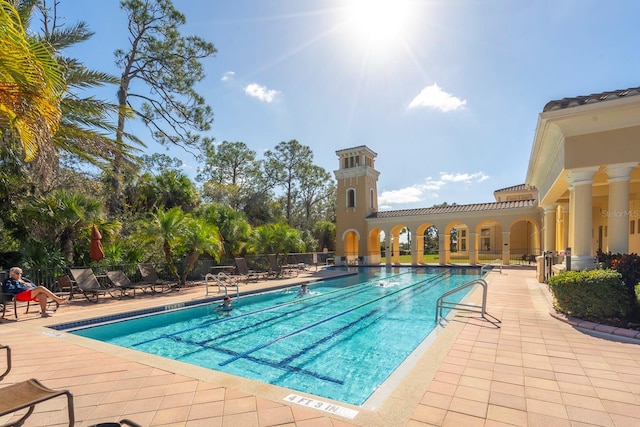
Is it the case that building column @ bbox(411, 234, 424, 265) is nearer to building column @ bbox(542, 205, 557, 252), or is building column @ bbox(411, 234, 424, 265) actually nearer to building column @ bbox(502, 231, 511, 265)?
building column @ bbox(502, 231, 511, 265)

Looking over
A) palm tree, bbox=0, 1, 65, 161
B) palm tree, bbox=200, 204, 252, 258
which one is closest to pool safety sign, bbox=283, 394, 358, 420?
palm tree, bbox=0, 1, 65, 161

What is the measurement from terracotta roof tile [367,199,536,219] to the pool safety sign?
24664 mm

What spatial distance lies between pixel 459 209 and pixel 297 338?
22.7 metres

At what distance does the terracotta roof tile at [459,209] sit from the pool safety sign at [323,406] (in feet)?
80.9

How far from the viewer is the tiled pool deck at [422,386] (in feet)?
10.2

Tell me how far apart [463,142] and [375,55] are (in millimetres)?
7903

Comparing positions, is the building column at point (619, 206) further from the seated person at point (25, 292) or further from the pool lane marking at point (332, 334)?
the seated person at point (25, 292)

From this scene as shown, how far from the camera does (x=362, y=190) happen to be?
3031cm

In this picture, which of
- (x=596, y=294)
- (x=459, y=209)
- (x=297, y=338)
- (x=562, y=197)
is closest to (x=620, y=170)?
(x=596, y=294)

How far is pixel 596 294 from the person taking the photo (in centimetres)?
632

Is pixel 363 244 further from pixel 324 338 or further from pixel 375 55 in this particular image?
pixel 324 338

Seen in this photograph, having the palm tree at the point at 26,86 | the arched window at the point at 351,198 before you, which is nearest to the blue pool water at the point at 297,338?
the palm tree at the point at 26,86

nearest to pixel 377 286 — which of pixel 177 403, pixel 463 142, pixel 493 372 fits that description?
pixel 463 142

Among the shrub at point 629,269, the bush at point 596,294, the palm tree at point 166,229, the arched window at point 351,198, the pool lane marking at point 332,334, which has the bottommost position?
the pool lane marking at point 332,334
